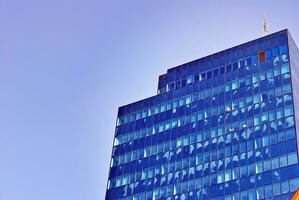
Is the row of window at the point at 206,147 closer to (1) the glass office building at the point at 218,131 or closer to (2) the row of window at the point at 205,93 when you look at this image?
(1) the glass office building at the point at 218,131

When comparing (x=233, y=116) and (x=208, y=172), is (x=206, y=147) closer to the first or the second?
(x=208, y=172)

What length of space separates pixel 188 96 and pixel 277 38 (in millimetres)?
20176

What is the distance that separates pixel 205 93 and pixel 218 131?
420 inches

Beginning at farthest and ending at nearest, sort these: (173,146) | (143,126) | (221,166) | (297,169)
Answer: (143,126)
(173,146)
(221,166)
(297,169)

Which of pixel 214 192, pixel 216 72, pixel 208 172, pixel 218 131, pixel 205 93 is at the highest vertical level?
pixel 216 72

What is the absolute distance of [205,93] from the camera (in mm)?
127438

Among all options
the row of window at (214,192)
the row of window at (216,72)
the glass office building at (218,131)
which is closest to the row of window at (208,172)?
the glass office building at (218,131)

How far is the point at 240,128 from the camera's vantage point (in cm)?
11669

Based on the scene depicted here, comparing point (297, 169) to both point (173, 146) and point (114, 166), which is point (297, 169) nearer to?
point (173, 146)

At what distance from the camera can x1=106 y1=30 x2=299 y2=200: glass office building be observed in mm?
109625

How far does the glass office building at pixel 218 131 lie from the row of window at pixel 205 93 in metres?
0.20

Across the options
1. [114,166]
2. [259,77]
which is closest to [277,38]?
[259,77]

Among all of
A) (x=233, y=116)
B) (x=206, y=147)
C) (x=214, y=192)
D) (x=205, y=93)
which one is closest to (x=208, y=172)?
(x=214, y=192)

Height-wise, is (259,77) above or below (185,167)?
above
